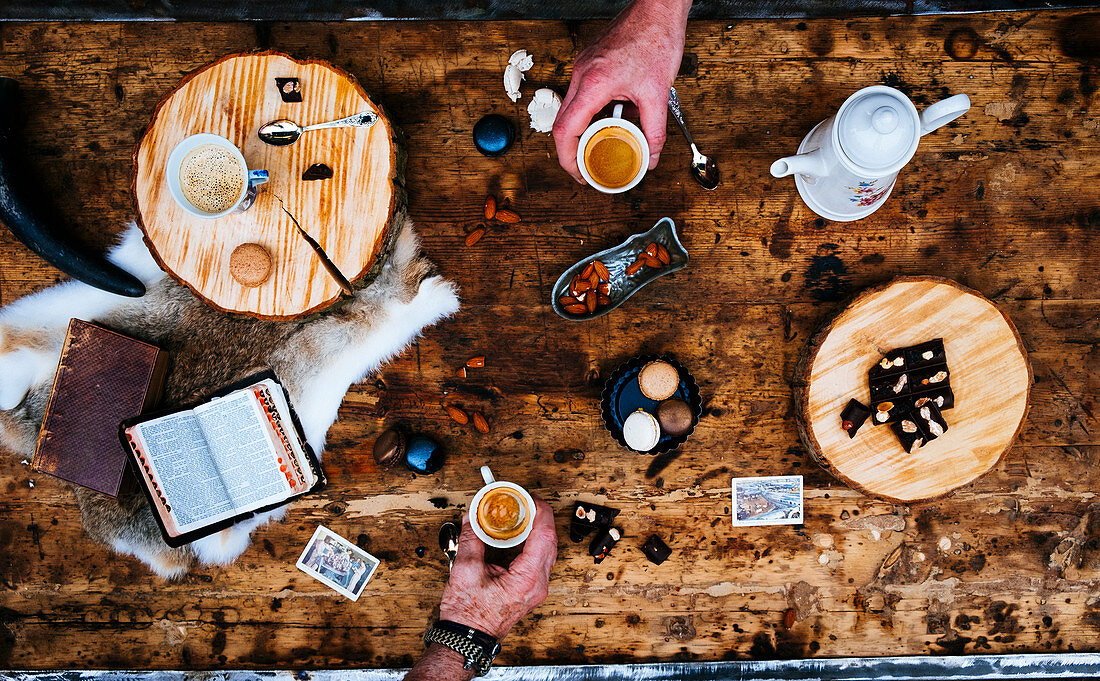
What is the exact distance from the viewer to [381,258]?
7.23 feet

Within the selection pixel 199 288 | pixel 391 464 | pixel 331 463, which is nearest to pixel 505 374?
pixel 391 464

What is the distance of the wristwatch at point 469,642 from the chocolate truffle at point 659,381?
1.10 metres

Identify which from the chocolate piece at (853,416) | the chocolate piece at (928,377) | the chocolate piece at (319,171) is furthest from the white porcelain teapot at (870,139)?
the chocolate piece at (319,171)

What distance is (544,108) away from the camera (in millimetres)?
2371

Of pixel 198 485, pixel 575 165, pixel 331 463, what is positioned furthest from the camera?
pixel 331 463

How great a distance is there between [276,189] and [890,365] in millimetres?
2320

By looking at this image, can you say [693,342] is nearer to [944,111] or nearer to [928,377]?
[928,377]

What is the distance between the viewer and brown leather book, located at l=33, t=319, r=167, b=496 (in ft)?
7.52

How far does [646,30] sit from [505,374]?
1.40 m

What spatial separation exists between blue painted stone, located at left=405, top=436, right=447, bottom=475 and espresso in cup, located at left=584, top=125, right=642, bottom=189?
123 centimetres

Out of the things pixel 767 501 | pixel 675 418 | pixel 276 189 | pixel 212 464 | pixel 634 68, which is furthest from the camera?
pixel 767 501

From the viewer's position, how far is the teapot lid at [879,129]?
1814 millimetres

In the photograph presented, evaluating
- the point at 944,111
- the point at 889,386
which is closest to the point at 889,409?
the point at 889,386

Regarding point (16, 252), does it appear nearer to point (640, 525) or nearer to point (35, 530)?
point (35, 530)
